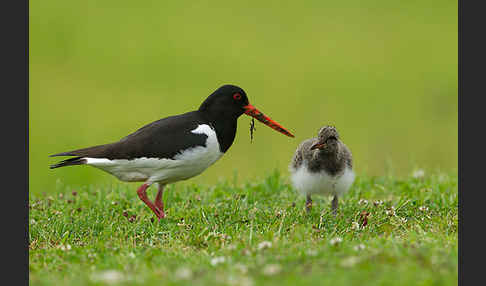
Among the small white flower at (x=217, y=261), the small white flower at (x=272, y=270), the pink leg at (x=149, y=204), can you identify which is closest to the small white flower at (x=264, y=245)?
the small white flower at (x=217, y=261)

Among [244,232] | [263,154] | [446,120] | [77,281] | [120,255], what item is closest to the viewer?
[77,281]

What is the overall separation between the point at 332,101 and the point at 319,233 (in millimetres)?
12166

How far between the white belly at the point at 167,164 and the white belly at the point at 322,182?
1.22 m

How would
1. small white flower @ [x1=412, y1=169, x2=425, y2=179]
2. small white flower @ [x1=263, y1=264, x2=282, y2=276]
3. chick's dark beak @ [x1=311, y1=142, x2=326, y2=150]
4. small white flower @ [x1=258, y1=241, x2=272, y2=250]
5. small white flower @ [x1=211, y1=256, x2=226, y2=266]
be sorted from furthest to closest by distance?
1. small white flower @ [x1=412, y1=169, x2=425, y2=179]
2. chick's dark beak @ [x1=311, y1=142, x2=326, y2=150]
3. small white flower @ [x1=258, y1=241, x2=272, y2=250]
4. small white flower @ [x1=211, y1=256, x2=226, y2=266]
5. small white flower @ [x1=263, y1=264, x2=282, y2=276]

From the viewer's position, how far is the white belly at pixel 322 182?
25.8 ft

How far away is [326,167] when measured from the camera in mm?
7875

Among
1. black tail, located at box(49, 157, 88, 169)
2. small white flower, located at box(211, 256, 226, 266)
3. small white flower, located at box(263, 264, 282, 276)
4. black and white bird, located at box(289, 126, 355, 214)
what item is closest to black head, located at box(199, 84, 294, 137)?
black and white bird, located at box(289, 126, 355, 214)

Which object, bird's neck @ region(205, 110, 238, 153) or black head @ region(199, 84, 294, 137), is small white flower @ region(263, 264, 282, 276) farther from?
black head @ region(199, 84, 294, 137)

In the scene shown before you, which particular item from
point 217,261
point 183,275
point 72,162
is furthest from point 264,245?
point 72,162

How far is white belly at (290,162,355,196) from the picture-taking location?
310 inches

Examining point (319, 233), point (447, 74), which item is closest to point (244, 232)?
point (319, 233)

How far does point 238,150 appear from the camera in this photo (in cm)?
1734

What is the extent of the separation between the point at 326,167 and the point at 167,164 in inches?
82.4

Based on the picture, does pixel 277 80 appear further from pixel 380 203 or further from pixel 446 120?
pixel 380 203
